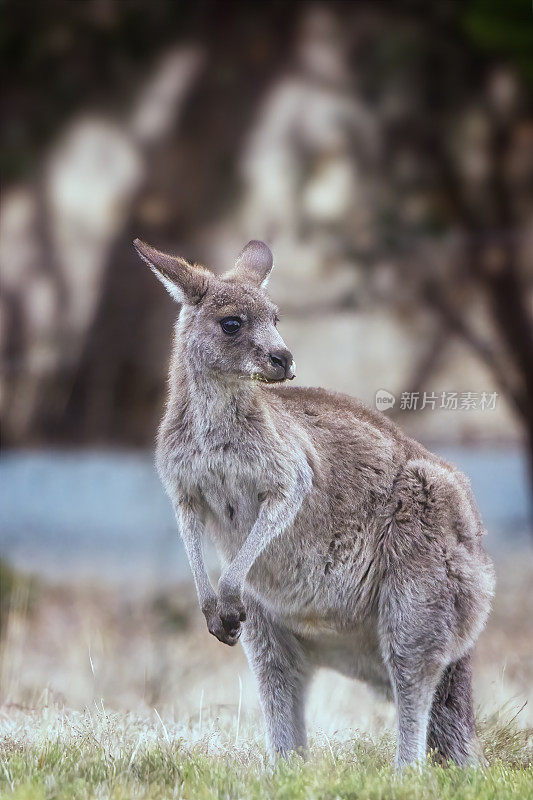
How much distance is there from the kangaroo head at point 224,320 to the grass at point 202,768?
1097 mm

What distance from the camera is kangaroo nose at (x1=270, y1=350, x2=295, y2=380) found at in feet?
10.2

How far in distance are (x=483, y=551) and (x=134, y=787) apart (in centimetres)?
146

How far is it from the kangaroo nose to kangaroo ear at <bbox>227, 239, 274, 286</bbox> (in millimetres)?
422

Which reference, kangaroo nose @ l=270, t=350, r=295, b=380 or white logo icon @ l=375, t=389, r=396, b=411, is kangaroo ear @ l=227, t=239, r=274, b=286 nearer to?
kangaroo nose @ l=270, t=350, r=295, b=380

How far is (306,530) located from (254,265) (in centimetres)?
87

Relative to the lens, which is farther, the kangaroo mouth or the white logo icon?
the white logo icon

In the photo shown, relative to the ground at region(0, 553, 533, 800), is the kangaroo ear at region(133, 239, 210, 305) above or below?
above

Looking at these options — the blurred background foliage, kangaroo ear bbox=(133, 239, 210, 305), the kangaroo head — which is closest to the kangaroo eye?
the kangaroo head

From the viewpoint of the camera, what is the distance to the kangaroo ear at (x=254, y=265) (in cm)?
352

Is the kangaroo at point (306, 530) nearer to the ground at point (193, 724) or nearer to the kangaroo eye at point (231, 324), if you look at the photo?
the kangaroo eye at point (231, 324)

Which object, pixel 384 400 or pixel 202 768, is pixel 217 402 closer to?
pixel 202 768

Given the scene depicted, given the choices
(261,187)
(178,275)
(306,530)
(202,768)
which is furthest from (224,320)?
(261,187)


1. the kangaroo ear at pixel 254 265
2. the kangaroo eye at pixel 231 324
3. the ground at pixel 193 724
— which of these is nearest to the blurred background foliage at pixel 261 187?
Answer: the ground at pixel 193 724

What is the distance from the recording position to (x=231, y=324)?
10.9 ft
